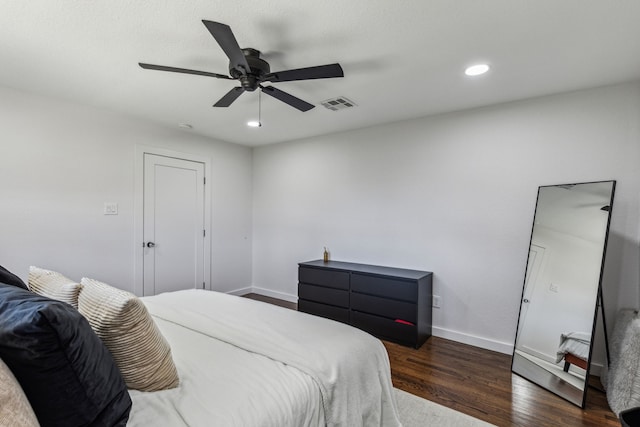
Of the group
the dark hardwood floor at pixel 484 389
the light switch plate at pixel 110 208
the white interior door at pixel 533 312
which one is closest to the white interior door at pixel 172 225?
the light switch plate at pixel 110 208

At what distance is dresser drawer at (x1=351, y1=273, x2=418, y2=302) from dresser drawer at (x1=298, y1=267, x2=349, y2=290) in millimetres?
119

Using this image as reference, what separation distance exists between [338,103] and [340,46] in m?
1.04

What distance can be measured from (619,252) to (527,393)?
1.37m

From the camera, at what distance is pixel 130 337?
1.16 metres

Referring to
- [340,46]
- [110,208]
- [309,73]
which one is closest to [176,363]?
[309,73]

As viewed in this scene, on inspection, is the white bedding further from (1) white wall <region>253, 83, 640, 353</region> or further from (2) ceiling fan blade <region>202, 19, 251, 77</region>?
(2) ceiling fan blade <region>202, 19, 251, 77</region>

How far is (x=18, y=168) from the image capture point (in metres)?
2.90

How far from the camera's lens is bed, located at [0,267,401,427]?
0.81m

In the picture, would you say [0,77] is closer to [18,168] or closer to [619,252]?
[18,168]

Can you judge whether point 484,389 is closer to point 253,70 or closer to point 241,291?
point 253,70

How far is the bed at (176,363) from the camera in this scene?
808mm

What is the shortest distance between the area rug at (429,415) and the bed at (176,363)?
1.41ft

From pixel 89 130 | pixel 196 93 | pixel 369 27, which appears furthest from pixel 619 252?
pixel 89 130

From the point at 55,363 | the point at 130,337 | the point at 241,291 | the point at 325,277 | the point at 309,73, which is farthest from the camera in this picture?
the point at 241,291
